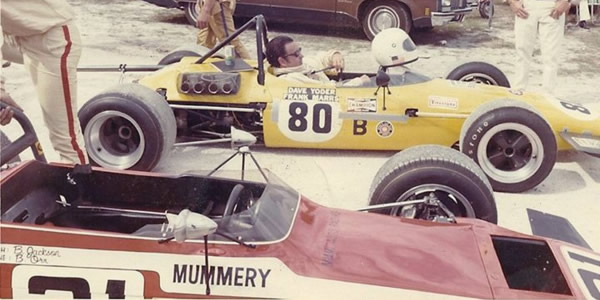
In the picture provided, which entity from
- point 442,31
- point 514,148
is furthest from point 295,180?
point 442,31

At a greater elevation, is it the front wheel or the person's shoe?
the front wheel

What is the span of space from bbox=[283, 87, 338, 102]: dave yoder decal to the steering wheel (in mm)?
2256

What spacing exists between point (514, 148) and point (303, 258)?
281 cm

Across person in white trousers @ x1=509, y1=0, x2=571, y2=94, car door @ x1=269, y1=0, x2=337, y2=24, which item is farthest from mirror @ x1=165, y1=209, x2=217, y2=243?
car door @ x1=269, y1=0, x2=337, y2=24

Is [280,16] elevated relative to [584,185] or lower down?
elevated

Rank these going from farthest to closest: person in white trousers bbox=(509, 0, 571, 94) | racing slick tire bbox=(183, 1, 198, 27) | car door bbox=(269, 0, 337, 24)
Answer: racing slick tire bbox=(183, 1, 198, 27), car door bbox=(269, 0, 337, 24), person in white trousers bbox=(509, 0, 571, 94)

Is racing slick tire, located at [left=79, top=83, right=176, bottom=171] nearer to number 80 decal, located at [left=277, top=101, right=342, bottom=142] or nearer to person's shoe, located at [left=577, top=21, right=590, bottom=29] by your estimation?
number 80 decal, located at [left=277, top=101, right=342, bottom=142]

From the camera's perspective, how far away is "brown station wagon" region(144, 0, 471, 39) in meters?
10.2

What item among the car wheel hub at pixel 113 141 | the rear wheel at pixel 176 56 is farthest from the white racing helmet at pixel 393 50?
the car wheel hub at pixel 113 141

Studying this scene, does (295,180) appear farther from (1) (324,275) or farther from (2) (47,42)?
(1) (324,275)

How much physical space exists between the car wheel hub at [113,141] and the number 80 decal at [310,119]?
1.05 m

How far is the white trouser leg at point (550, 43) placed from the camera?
6.95 meters

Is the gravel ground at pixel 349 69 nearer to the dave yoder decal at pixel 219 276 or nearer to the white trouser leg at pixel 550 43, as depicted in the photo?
the white trouser leg at pixel 550 43

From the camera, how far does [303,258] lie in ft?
9.44
